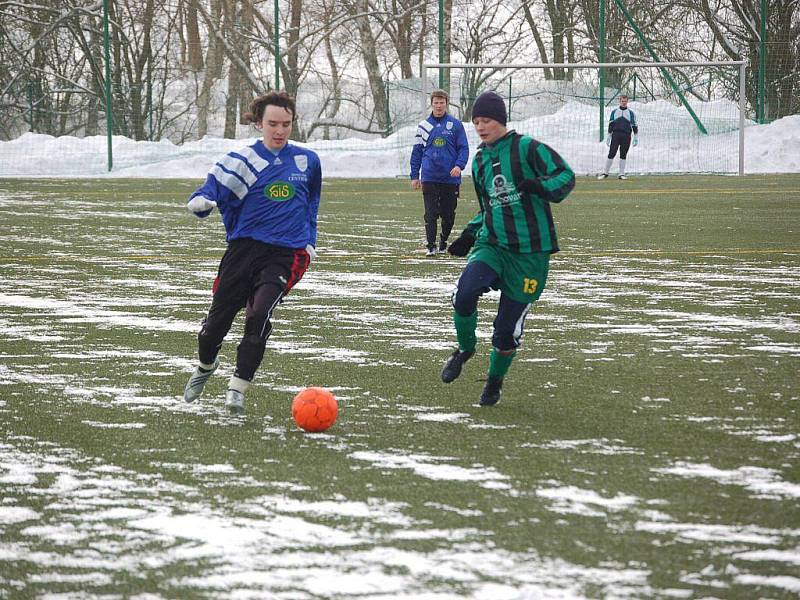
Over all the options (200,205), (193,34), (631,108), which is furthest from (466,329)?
(193,34)

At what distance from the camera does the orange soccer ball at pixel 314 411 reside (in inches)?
236

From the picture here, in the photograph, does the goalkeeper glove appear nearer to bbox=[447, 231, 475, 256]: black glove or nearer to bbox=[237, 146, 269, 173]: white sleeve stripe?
bbox=[237, 146, 269, 173]: white sleeve stripe

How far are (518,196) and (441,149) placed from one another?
28.6ft

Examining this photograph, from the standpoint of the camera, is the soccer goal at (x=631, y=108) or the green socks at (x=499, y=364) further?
the soccer goal at (x=631, y=108)

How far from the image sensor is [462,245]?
698 cm

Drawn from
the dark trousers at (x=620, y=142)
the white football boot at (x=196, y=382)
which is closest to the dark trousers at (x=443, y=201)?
the white football boot at (x=196, y=382)

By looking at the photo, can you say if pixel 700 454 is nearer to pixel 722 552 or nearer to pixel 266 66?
pixel 722 552

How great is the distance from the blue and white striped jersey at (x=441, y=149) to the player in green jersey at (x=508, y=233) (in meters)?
8.49

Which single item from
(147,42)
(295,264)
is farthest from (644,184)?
(295,264)

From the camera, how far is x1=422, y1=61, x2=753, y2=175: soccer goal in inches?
1448

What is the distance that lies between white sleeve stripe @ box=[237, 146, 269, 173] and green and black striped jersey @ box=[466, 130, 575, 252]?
3.42 feet

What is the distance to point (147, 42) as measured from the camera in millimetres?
40062

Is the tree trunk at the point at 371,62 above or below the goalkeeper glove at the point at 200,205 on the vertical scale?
above

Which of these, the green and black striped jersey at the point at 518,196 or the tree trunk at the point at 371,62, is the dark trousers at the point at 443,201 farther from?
the tree trunk at the point at 371,62
